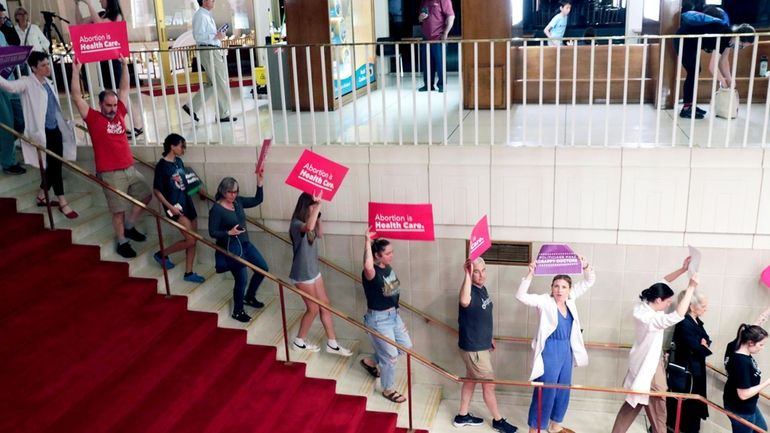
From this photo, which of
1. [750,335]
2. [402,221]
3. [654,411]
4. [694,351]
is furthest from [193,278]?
[750,335]

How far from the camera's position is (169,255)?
7344mm

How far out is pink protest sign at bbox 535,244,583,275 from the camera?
5945mm

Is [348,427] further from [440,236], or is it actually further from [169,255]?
[169,255]

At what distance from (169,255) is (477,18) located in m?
4.58

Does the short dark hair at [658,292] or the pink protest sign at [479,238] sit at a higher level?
the pink protest sign at [479,238]

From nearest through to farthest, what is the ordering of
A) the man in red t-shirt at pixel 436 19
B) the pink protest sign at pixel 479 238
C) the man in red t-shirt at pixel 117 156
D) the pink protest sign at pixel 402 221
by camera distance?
the pink protest sign at pixel 479 238, the pink protest sign at pixel 402 221, the man in red t-shirt at pixel 117 156, the man in red t-shirt at pixel 436 19

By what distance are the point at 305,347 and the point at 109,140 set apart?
2649 mm

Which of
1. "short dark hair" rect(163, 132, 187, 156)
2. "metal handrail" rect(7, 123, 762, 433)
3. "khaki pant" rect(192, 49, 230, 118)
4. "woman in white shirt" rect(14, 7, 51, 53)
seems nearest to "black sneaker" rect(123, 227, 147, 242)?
"metal handrail" rect(7, 123, 762, 433)

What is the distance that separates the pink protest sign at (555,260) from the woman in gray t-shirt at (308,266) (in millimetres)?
1937

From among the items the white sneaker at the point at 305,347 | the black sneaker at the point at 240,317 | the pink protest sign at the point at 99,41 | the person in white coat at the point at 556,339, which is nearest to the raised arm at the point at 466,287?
the person in white coat at the point at 556,339

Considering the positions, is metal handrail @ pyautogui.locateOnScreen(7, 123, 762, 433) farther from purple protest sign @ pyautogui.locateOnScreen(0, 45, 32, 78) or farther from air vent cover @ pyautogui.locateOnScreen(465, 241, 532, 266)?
air vent cover @ pyautogui.locateOnScreen(465, 241, 532, 266)

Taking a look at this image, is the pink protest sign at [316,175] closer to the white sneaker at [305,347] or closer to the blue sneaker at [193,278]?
the white sneaker at [305,347]

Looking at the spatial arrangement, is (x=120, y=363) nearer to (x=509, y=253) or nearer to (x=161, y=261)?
(x=161, y=261)

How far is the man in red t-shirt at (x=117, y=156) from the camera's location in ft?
21.6
